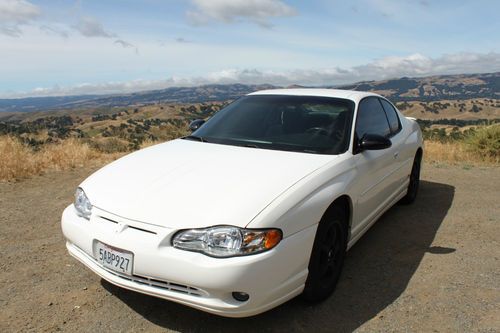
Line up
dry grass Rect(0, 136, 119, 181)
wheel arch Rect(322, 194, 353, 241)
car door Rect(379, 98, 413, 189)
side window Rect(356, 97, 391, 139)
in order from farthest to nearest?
dry grass Rect(0, 136, 119, 181) → car door Rect(379, 98, 413, 189) → side window Rect(356, 97, 391, 139) → wheel arch Rect(322, 194, 353, 241)

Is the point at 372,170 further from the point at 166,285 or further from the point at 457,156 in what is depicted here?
the point at 457,156

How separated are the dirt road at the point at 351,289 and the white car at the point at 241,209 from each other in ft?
0.97

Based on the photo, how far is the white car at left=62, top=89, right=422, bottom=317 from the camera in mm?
2369

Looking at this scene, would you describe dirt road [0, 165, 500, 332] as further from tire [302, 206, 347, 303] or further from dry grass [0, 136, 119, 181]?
dry grass [0, 136, 119, 181]

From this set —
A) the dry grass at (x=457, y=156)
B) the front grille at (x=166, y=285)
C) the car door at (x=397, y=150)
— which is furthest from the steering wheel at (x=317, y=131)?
the dry grass at (x=457, y=156)

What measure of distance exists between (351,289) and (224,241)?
1.46 m

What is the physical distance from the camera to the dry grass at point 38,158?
709 cm

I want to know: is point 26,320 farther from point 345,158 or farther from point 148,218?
point 345,158

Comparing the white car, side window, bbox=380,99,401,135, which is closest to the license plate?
the white car

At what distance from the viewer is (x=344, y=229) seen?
129 inches

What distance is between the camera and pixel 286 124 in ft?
12.6

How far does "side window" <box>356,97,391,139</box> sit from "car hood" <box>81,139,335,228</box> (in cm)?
88

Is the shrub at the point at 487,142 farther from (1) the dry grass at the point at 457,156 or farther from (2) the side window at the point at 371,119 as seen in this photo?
(2) the side window at the point at 371,119

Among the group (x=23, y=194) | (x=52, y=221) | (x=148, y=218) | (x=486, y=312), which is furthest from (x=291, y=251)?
(x=23, y=194)
